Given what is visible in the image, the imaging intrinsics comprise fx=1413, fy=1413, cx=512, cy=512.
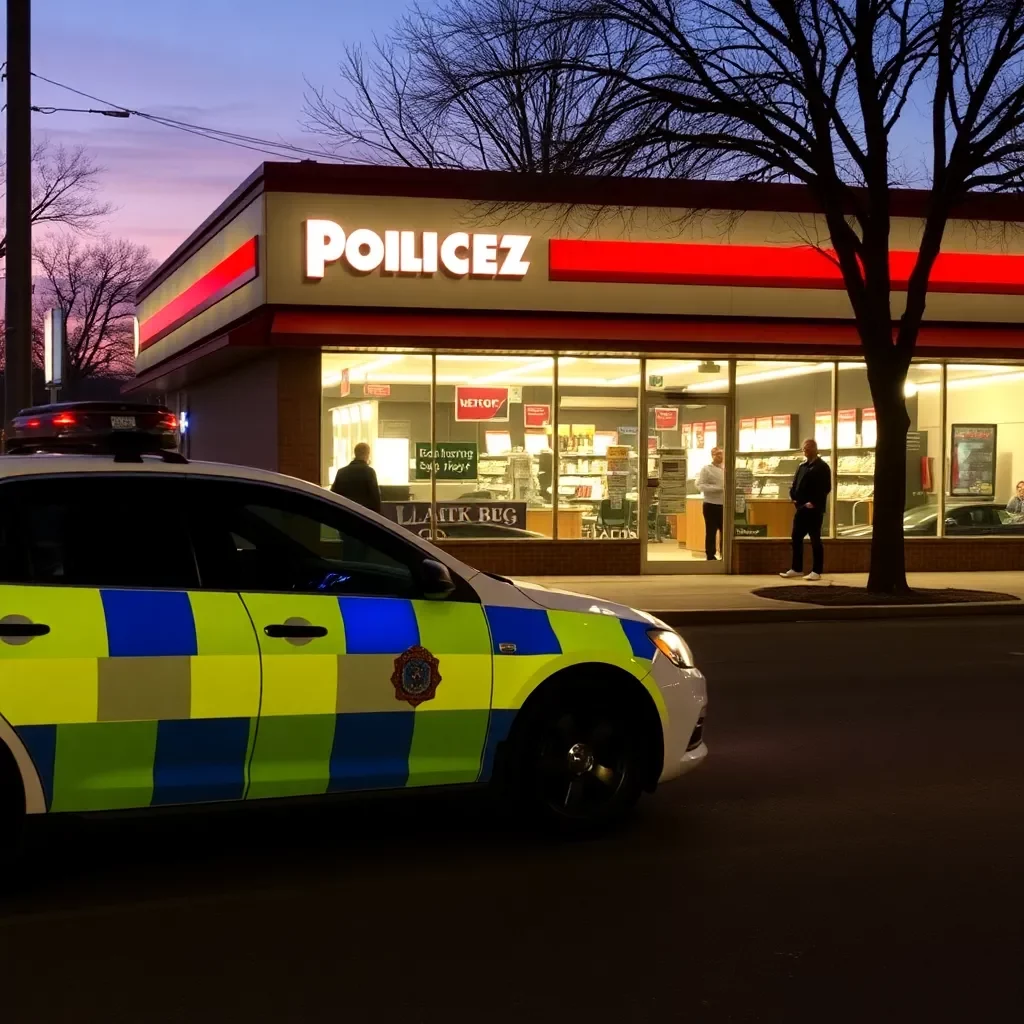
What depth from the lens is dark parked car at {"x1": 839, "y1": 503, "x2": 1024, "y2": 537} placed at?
811 inches

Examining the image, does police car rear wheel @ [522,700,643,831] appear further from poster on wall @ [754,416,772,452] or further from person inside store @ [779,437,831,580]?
poster on wall @ [754,416,772,452]

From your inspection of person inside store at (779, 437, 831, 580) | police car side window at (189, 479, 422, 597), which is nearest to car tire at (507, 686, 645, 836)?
police car side window at (189, 479, 422, 597)

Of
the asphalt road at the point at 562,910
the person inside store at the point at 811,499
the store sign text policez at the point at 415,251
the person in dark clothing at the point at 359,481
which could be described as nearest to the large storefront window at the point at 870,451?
the person inside store at the point at 811,499

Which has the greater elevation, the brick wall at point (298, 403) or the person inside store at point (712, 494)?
the brick wall at point (298, 403)

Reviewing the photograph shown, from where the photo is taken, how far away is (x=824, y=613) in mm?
15375

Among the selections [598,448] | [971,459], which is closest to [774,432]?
[598,448]

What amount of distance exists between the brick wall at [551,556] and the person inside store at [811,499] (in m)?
2.21

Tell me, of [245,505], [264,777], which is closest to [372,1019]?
[264,777]

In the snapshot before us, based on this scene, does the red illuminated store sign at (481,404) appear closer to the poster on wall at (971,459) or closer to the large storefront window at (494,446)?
the large storefront window at (494,446)

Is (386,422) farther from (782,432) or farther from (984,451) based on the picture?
(984,451)

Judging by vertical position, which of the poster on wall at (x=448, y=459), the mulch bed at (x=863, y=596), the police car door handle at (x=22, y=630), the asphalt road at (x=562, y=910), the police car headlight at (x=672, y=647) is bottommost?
the asphalt road at (x=562, y=910)

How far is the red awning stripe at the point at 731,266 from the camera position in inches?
738

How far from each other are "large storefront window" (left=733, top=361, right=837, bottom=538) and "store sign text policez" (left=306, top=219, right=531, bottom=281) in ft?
12.4

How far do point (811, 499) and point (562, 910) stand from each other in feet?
46.1
